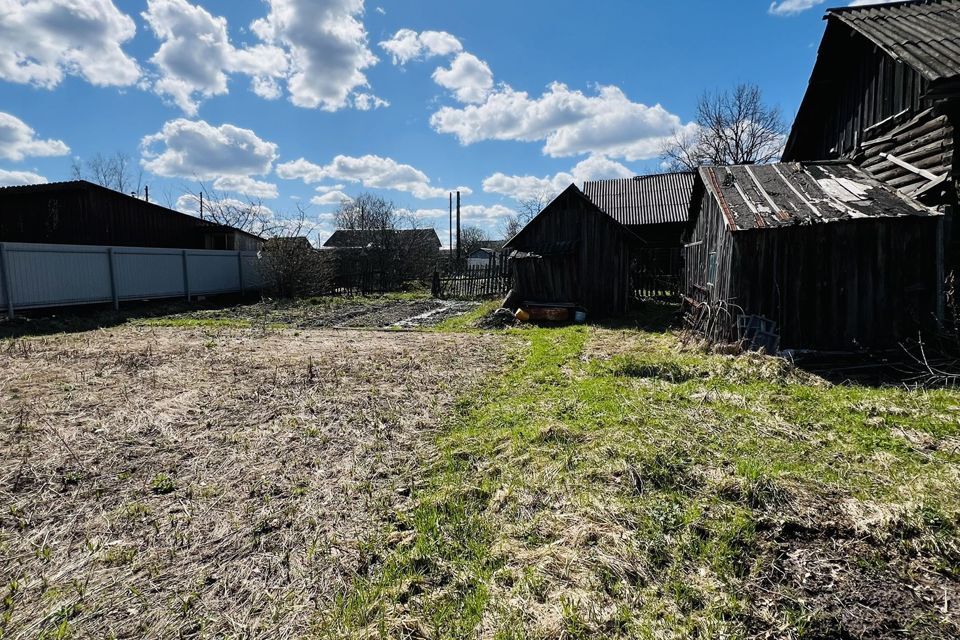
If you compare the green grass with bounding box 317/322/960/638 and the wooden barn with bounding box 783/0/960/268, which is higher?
the wooden barn with bounding box 783/0/960/268

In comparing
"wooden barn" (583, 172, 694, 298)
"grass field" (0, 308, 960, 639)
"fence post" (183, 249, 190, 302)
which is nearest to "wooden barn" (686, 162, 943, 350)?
"grass field" (0, 308, 960, 639)

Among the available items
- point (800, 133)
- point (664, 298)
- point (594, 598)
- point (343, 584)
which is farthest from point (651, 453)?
point (664, 298)

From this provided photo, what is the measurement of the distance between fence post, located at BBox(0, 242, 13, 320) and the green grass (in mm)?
15189

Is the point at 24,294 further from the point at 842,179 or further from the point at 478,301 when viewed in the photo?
the point at 842,179

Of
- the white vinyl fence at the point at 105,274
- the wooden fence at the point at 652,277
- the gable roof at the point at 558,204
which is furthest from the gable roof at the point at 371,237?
the wooden fence at the point at 652,277

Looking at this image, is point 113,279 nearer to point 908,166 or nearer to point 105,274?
point 105,274

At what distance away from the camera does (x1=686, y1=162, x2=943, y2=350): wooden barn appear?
6836 mm

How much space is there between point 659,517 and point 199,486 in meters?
3.45

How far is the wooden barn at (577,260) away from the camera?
13.8 meters

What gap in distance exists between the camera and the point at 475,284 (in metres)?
22.0

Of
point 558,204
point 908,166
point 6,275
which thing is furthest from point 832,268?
point 6,275

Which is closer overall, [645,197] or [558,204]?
[558,204]

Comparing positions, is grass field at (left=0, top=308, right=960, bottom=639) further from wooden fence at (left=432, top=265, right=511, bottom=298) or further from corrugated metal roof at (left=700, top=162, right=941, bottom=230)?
wooden fence at (left=432, top=265, right=511, bottom=298)

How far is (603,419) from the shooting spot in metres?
4.55
